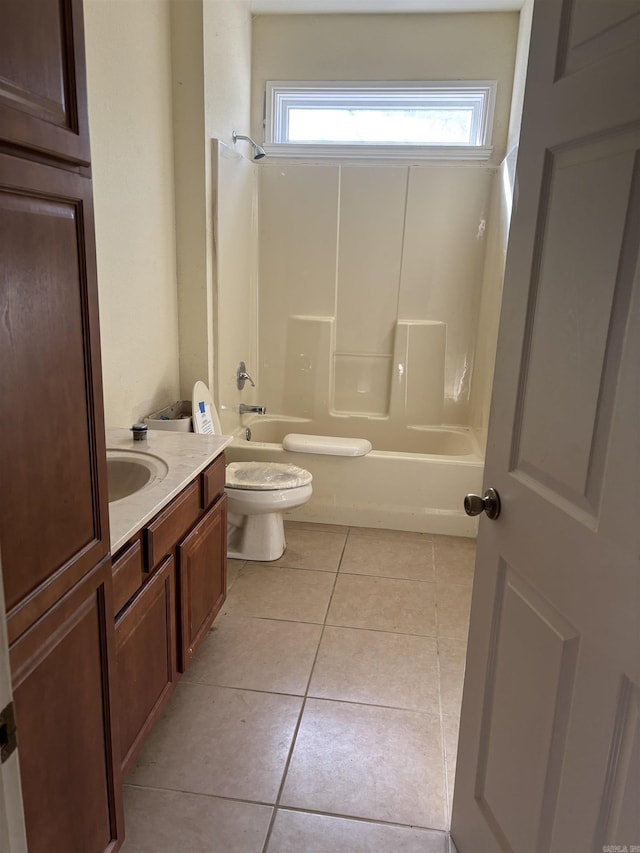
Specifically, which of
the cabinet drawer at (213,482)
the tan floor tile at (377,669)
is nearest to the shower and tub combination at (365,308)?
the tan floor tile at (377,669)

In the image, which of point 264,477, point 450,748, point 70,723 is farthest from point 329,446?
point 70,723

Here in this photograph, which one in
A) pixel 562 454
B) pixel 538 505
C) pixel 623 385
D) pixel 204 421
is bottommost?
pixel 204 421

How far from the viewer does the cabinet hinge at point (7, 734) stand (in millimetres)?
647

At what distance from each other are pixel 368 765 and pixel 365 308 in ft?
9.51

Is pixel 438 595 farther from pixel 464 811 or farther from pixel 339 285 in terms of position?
pixel 339 285

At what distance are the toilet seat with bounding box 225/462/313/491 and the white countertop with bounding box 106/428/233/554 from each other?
2.01 ft

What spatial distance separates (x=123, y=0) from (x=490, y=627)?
2614 millimetres

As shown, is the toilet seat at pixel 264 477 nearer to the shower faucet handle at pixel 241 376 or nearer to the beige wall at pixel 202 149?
the beige wall at pixel 202 149

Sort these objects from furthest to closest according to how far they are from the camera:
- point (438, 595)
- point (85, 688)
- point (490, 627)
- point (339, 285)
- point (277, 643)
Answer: point (339, 285) → point (438, 595) → point (277, 643) → point (490, 627) → point (85, 688)

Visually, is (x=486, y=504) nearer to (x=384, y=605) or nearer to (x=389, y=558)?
(x=384, y=605)

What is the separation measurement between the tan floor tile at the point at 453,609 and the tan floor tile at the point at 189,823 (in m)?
1.11

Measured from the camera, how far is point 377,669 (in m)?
2.18

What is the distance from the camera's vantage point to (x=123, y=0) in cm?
231

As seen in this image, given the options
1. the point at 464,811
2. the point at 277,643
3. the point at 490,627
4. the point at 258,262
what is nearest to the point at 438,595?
the point at 277,643
